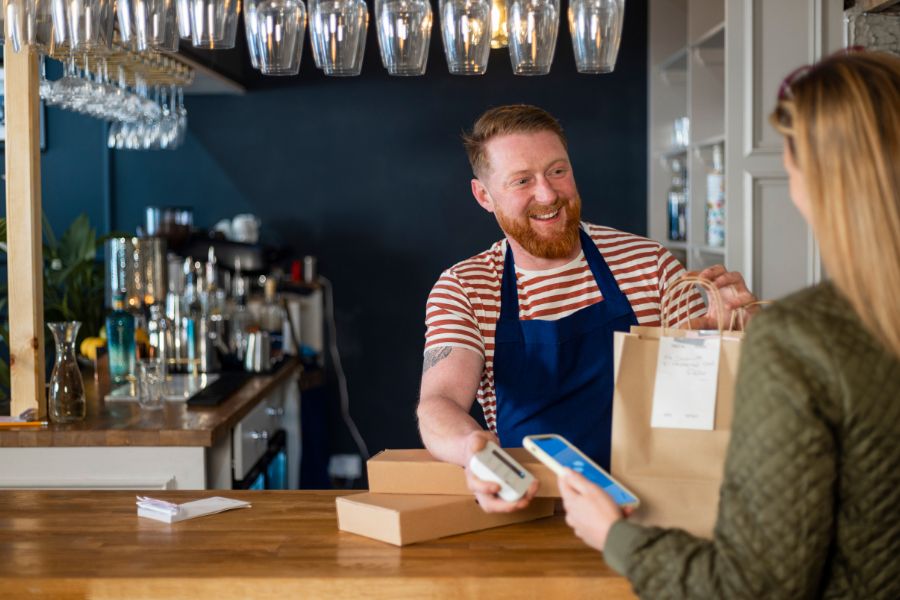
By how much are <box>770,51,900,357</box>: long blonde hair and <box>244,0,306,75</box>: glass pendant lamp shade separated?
128 cm

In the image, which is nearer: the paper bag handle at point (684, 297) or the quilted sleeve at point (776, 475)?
the quilted sleeve at point (776, 475)

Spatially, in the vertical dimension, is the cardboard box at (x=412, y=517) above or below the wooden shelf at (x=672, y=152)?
below

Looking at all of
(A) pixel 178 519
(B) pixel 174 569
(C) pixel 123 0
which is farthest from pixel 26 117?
(B) pixel 174 569

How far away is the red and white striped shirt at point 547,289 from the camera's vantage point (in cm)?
250

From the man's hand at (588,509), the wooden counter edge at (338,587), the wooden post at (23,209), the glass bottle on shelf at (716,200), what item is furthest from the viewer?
the glass bottle on shelf at (716,200)

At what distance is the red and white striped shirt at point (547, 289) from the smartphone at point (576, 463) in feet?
2.62

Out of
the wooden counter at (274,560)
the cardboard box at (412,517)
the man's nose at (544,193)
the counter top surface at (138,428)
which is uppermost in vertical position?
the man's nose at (544,193)

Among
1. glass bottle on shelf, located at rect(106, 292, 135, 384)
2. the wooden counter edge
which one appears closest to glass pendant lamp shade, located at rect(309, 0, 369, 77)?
the wooden counter edge

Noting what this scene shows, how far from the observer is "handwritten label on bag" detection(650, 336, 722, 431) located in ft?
5.53

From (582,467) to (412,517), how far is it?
315 millimetres

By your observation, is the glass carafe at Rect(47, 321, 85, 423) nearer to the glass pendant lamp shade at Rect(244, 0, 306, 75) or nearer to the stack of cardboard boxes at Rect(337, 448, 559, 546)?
the glass pendant lamp shade at Rect(244, 0, 306, 75)

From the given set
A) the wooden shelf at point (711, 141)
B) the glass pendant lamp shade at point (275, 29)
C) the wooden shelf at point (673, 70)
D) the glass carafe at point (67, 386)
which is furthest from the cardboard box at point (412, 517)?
the wooden shelf at point (673, 70)

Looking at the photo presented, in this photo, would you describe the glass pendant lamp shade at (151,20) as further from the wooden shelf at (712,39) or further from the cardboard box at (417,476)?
the wooden shelf at (712,39)

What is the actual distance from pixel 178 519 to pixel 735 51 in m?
2.52
